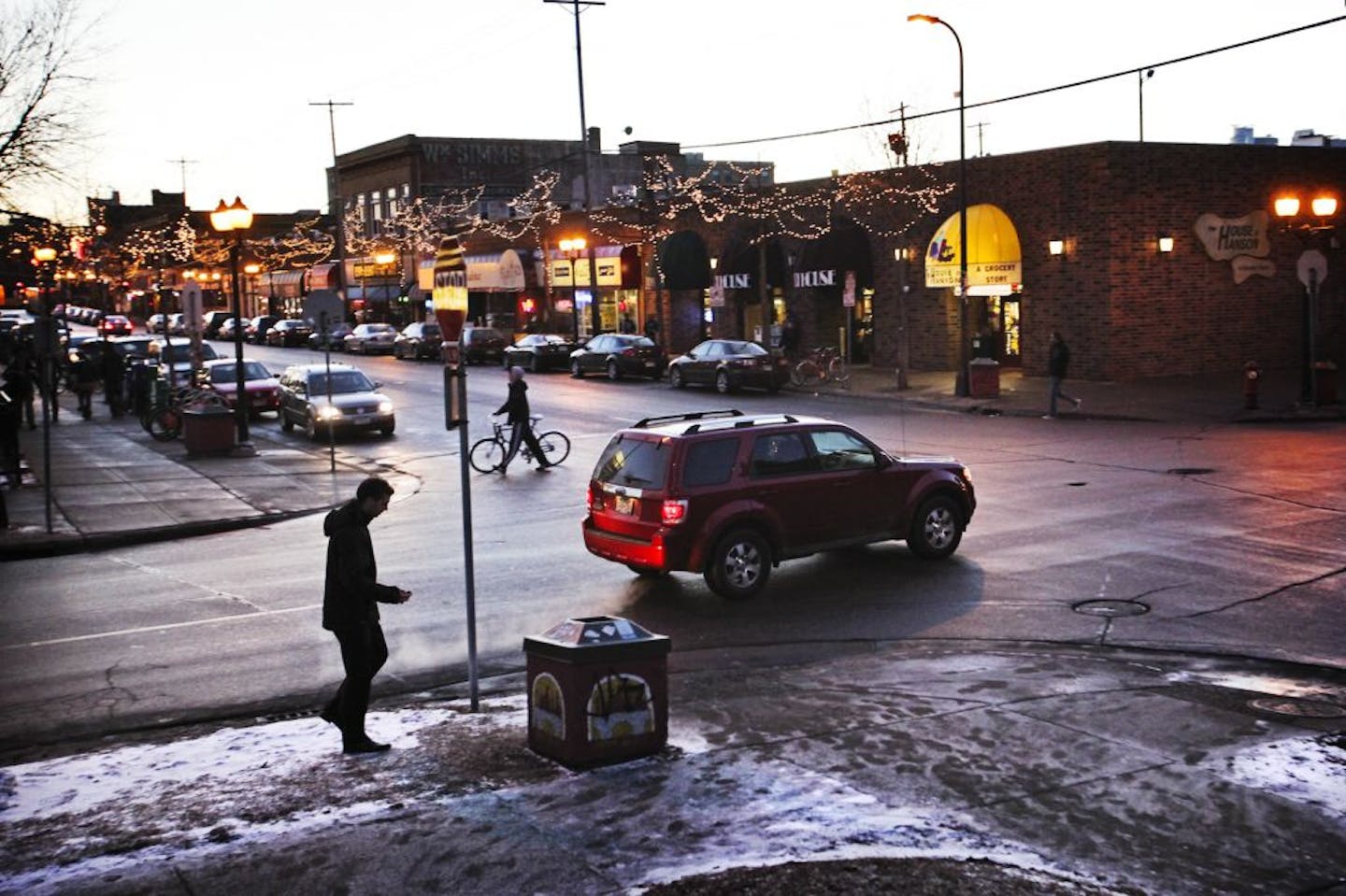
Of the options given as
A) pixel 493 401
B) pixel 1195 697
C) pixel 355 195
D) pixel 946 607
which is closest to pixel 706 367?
pixel 493 401

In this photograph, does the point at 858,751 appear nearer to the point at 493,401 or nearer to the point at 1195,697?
the point at 1195,697

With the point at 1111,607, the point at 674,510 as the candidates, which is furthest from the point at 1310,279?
the point at 674,510

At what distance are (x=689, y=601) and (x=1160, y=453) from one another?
481 inches

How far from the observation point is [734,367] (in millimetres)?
36250

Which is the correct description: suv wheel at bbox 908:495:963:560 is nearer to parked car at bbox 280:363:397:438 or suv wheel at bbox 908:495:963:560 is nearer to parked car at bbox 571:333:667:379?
parked car at bbox 280:363:397:438

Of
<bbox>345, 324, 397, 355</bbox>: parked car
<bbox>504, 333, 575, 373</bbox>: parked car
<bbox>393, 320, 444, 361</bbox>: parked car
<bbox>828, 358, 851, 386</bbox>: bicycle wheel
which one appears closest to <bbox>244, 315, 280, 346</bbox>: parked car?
<bbox>345, 324, 397, 355</bbox>: parked car

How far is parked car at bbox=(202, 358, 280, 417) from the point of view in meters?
32.4

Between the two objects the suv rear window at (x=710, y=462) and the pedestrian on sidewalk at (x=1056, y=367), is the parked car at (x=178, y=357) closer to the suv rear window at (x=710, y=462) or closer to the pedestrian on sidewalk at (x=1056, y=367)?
the pedestrian on sidewalk at (x=1056, y=367)

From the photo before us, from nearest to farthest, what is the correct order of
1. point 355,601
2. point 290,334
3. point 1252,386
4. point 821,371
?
point 355,601, point 1252,386, point 821,371, point 290,334

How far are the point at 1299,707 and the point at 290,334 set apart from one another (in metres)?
64.2

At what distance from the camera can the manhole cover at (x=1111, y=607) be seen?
1170 centimetres

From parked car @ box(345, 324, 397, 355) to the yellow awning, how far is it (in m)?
30.6

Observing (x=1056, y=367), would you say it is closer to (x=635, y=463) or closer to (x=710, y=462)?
(x=710, y=462)

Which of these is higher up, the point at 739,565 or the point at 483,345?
the point at 483,345
